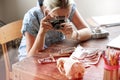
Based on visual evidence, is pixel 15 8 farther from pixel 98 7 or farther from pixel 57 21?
pixel 57 21

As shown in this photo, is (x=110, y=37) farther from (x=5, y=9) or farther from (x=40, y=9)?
(x=5, y=9)

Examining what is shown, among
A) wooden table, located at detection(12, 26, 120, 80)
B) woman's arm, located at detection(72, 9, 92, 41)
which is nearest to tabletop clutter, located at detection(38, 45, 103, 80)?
wooden table, located at detection(12, 26, 120, 80)

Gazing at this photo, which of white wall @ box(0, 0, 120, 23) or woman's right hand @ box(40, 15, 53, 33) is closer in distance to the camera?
woman's right hand @ box(40, 15, 53, 33)

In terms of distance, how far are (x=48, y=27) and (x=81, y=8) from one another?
938 millimetres

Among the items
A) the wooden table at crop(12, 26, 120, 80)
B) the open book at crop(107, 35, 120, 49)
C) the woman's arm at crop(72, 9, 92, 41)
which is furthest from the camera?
the woman's arm at crop(72, 9, 92, 41)

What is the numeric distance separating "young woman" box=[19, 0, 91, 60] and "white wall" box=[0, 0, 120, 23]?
56cm

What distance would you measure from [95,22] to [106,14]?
0.41 metres

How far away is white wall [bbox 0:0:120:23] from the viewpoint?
7.25 feet

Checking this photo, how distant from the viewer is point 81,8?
7.36 feet

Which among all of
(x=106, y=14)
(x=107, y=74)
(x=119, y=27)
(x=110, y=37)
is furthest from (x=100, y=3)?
(x=107, y=74)

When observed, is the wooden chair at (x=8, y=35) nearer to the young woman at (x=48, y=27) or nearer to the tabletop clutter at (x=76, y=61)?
the young woman at (x=48, y=27)

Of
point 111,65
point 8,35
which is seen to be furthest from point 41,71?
point 8,35

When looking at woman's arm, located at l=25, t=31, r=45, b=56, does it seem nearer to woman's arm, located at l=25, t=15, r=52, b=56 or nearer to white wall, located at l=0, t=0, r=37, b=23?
woman's arm, located at l=25, t=15, r=52, b=56

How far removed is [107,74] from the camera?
38.0 inches
